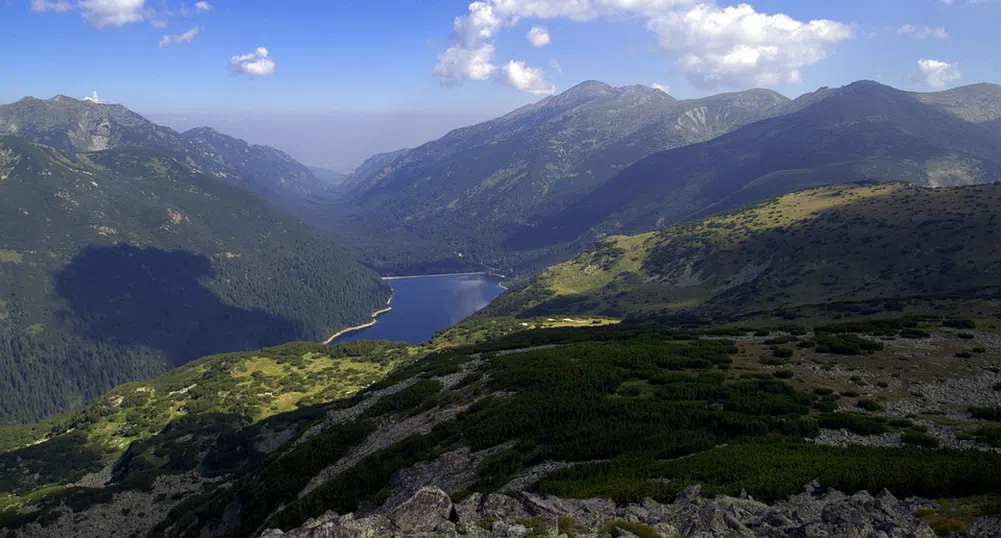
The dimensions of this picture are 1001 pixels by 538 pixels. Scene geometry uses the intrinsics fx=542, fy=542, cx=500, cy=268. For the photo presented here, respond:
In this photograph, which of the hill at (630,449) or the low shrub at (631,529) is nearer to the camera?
the low shrub at (631,529)

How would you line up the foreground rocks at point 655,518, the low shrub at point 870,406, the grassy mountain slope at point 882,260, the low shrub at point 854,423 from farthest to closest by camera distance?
the grassy mountain slope at point 882,260, the low shrub at point 870,406, the low shrub at point 854,423, the foreground rocks at point 655,518

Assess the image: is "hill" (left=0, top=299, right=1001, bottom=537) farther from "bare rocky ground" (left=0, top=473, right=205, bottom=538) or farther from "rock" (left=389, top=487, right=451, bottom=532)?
"bare rocky ground" (left=0, top=473, right=205, bottom=538)

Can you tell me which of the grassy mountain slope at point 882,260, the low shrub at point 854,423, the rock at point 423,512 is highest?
the rock at point 423,512

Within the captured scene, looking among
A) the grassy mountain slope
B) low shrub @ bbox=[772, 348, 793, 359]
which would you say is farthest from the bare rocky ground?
the grassy mountain slope

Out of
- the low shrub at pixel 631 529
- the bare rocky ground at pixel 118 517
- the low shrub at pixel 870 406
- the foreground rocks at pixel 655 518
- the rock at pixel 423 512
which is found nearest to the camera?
the foreground rocks at pixel 655 518

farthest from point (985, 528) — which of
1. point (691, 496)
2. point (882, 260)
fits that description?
point (882, 260)

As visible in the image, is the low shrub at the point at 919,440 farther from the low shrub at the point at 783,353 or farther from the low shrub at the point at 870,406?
the low shrub at the point at 783,353

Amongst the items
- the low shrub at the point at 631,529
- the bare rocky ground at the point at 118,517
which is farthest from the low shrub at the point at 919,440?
the bare rocky ground at the point at 118,517
